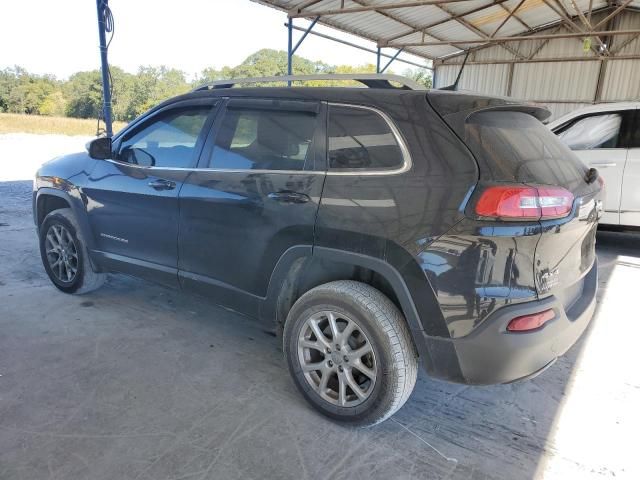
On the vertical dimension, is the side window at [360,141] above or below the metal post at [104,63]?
below

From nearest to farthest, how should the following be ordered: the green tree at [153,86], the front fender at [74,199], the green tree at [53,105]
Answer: the front fender at [74,199] < the green tree at [153,86] < the green tree at [53,105]

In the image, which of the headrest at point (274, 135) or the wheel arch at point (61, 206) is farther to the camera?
the wheel arch at point (61, 206)

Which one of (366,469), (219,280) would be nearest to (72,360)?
(219,280)

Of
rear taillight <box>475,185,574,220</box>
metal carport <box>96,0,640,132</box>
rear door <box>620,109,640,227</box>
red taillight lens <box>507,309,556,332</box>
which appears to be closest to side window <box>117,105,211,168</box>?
rear taillight <box>475,185,574,220</box>

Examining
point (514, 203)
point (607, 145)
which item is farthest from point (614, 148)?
point (514, 203)

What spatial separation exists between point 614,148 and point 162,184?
528 centimetres

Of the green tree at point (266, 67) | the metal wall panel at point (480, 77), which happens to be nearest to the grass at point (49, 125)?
the green tree at point (266, 67)

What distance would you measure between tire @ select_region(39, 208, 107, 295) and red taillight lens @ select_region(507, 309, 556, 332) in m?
3.30

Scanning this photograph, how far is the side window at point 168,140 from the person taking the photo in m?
3.12

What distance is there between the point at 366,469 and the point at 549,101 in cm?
1762

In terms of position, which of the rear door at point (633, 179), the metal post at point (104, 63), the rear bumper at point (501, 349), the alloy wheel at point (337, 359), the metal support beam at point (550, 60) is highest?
the metal support beam at point (550, 60)

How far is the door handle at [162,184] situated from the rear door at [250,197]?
0.50ft

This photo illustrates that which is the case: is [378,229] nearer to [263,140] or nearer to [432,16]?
[263,140]

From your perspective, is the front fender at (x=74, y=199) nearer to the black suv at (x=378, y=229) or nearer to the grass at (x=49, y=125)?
the black suv at (x=378, y=229)
